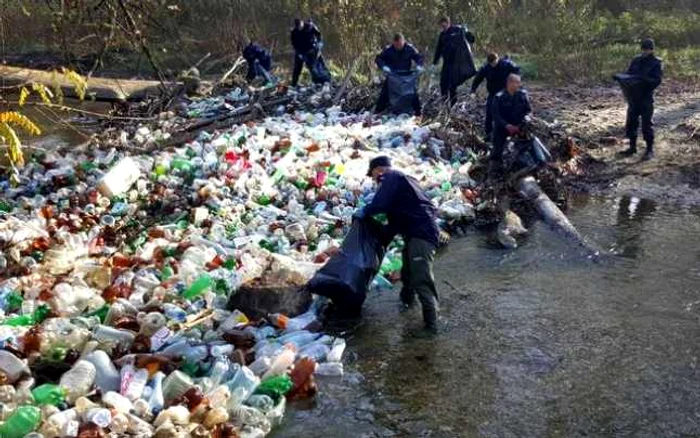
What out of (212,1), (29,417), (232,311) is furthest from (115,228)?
(212,1)

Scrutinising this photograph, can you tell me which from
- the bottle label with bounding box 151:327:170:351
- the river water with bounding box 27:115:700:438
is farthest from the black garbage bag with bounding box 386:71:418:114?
the bottle label with bounding box 151:327:170:351

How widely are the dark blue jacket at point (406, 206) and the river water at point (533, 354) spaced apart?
763mm

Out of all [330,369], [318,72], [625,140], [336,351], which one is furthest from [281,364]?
[318,72]

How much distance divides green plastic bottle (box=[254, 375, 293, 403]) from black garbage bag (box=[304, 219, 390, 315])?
1.16 metres

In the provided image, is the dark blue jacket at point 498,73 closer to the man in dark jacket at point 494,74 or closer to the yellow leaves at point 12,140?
the man in dark jacket at point 494,74

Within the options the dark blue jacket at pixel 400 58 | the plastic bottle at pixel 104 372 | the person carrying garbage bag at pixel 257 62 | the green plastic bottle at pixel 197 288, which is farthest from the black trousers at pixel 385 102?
the plastic bottle at pixel 104 372

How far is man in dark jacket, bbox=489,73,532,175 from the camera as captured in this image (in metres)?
9.28

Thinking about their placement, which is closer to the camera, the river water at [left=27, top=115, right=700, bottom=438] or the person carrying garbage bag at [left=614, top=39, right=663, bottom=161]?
the river water at [left=27, top=115, right=700, bottom=438]

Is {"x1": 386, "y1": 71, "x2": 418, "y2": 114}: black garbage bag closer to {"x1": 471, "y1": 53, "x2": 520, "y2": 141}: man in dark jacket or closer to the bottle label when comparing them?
{"x1": 471, "y1": 53, "x2": 520, "y2": 141}: man in dark jacket

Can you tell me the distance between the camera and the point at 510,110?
938 centimetres

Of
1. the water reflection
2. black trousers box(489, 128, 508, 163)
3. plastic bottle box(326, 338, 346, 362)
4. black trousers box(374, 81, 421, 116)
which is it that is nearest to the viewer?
plastic bottle box(326, 338, 346, 362)

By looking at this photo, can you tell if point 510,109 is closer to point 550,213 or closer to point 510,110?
point 510,110

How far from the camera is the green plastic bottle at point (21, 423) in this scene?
4117 millimetres

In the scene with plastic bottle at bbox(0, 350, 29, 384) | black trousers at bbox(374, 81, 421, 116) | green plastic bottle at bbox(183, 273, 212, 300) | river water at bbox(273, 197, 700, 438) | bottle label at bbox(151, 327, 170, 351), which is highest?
black trousers at bbox(374, 81, 421, 116)
